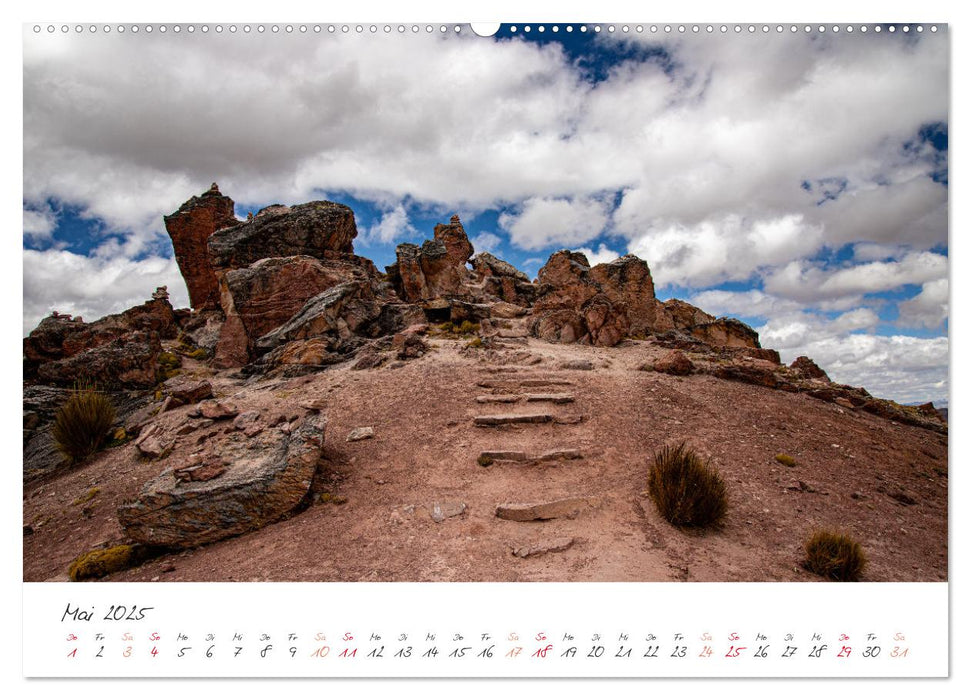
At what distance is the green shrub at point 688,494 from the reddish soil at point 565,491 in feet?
0.63

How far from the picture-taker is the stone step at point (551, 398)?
982 centimetres

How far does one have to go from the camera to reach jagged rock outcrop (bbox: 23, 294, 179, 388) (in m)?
12.9

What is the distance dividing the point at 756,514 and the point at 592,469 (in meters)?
2.43

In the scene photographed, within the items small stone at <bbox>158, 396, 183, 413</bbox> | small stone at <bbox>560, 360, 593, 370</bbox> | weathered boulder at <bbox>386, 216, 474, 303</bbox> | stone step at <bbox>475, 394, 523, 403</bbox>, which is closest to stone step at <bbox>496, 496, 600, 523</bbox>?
stone step at <bbox>475, 394, 523, 403</bbox>

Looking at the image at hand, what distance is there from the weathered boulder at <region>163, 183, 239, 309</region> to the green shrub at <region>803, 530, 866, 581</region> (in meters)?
30.2

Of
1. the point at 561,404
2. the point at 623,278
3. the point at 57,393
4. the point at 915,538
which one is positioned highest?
the point at 623,278

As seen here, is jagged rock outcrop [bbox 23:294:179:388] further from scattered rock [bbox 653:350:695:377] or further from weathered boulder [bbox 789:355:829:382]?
weathered boulder [bbox 789:355:829:382]

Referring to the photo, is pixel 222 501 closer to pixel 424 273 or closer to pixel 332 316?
pixel 332 316

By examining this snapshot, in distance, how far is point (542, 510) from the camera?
6.10 meters

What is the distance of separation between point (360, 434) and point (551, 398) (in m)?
4.33

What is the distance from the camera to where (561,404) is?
9797mm
